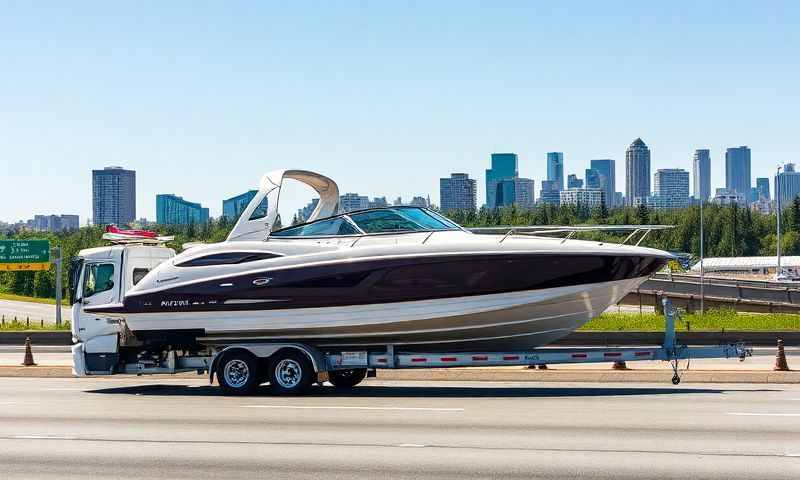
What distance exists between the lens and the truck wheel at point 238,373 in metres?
20.1

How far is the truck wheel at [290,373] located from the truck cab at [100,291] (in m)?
3.94

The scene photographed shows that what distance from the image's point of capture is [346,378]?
71.2ft

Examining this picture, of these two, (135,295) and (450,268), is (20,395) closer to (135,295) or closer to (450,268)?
(135,295)

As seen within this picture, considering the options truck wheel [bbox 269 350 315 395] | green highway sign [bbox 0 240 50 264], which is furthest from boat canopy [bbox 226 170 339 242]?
green highway sign [bbox 0 240 50 264]

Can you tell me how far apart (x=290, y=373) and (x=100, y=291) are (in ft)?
17.0

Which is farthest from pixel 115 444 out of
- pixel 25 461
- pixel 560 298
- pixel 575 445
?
pixel 560 298

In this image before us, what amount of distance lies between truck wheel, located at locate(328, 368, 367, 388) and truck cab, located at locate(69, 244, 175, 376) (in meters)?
4.51

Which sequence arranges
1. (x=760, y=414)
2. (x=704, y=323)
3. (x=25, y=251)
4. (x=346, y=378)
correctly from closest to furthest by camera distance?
1. (x=760, y=414)
2. (x=346, y=378)
3. (x=704, y=323)
4. (x=25, y=251)

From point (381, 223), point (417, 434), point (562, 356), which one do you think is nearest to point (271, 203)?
point (381, 223)

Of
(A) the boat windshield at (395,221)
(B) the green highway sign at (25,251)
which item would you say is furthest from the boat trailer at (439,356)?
(B) the green highway sign at (25,251)

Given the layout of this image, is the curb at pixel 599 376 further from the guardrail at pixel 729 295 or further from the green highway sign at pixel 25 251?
the green highway sign at pixel 25 251

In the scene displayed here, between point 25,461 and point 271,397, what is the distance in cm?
762

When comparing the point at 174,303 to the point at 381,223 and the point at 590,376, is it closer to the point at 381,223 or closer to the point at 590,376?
the point at 381,223

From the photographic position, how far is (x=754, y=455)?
1176 cm
